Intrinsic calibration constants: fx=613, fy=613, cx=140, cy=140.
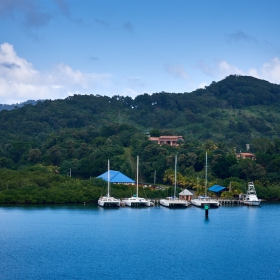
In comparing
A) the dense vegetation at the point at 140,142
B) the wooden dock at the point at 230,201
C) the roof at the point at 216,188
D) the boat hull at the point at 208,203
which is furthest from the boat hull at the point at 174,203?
the roof at the point at 216,188

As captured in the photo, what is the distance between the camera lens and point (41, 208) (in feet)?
205

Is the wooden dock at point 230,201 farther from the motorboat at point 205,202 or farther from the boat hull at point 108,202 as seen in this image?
the boat hull at point 108,202

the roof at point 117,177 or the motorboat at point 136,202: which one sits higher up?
the roof at point 117,177

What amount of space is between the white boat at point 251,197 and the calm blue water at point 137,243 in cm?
351

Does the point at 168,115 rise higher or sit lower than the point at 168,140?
higher

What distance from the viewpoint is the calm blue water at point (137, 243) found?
35.4m

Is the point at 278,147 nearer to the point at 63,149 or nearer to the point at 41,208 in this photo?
the point at 63,149

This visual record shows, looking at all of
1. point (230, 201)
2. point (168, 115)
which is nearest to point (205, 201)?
point (230, 201)

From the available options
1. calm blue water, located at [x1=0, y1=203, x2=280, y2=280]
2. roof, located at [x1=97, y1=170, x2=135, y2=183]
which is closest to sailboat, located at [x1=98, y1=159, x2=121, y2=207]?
calm blue water, located at [x1=0, y1=203, x2=280, y2=280]

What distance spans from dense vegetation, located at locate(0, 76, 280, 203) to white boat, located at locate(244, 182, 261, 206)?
2701 mm

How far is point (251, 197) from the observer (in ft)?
224

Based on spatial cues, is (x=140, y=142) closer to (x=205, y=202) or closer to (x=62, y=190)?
(x=205, y=202)

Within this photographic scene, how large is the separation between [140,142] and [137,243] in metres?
46.1

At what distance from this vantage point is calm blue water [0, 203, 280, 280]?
1393 inches
